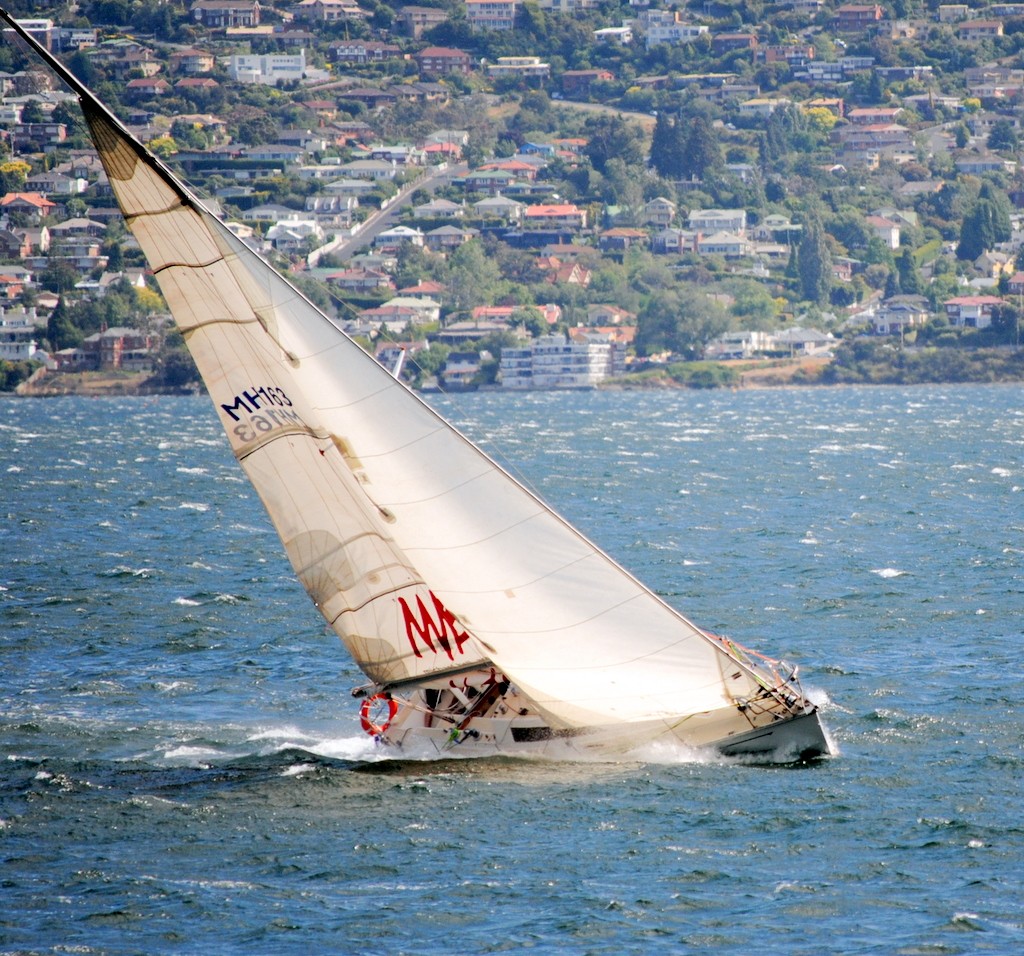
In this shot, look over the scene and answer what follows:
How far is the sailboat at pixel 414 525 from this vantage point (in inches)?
959

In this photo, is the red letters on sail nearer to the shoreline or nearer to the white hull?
the white hull

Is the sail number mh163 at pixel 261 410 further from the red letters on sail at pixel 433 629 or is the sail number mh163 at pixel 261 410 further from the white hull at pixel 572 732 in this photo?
the white hull at pixel 572 732

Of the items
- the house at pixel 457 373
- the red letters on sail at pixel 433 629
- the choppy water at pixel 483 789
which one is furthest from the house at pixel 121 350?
the red letters on sail at pixel 433 629

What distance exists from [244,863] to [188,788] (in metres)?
3.33

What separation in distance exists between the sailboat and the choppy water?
100cm

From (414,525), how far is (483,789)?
3.85 m

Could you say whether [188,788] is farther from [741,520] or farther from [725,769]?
[741,520]

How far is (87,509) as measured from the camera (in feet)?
212

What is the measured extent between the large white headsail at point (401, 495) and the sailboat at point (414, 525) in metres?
0.02

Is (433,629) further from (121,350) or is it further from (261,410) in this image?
(121,350)

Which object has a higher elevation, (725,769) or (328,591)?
(328,591)

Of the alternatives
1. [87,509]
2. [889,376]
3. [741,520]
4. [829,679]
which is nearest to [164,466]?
[87,509]

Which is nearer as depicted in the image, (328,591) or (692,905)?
(692,905)

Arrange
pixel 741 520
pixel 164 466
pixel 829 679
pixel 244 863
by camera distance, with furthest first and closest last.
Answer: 1. pixel 164 466
2. pixel 741 520
3. pixel 829 679
4. pixel 244 863
